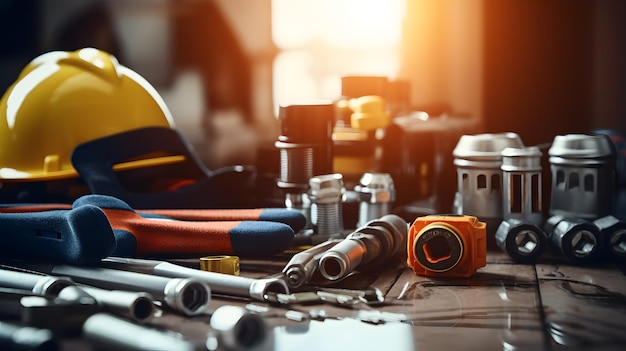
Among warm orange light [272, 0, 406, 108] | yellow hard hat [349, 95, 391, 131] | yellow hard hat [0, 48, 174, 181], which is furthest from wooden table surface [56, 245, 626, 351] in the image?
warm orange light [272, 0, 406, 108]

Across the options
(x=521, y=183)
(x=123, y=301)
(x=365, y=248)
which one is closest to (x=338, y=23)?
(x=521, y=183)

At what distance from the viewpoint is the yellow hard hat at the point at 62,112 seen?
1.45 metres

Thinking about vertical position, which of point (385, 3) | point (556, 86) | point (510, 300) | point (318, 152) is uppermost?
point (385, 3)

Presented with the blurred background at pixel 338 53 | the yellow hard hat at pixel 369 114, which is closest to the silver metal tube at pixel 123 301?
the yellow hard hat at pixel 369 114

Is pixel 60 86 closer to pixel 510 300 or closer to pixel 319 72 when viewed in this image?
pixel 319 72

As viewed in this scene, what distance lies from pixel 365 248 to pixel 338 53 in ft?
2.48

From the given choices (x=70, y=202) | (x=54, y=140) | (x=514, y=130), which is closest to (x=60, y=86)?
(x=54, y=140)

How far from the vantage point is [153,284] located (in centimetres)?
90

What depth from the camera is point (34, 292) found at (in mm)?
893

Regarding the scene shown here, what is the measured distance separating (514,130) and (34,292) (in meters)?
1.00

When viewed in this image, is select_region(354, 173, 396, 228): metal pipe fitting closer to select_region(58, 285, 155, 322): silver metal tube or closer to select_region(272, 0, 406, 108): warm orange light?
select_region(272, 0, 406, 108): warm orange light

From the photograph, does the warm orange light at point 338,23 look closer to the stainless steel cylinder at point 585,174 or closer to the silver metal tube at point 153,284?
the stainless steel cylinder at point 585,174

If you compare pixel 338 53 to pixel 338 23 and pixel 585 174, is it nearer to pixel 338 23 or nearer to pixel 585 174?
pixel 338 23

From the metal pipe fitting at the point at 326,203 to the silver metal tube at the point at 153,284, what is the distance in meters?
0.39
